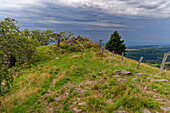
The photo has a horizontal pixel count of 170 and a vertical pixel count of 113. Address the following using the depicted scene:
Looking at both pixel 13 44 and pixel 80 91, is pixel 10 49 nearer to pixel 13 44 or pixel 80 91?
pixel 13 44

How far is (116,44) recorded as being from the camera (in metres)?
44.7

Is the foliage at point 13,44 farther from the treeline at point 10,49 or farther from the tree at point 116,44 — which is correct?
the tree at point 116,44

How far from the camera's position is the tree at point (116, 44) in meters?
44.3

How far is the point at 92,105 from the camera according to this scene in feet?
21.3

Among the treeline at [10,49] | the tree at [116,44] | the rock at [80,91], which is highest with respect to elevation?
the tree at [116,44]

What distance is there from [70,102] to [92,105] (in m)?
2.03

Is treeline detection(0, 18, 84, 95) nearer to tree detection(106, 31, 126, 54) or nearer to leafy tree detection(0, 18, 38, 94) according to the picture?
leafy tree detection(0, 18, 38, 94)

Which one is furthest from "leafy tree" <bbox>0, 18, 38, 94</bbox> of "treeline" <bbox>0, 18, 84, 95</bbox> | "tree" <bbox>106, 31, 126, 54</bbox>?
"tree" <bbox>106, 31, 126, 54</bbox>

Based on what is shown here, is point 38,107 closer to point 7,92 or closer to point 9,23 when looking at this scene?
point 7,92

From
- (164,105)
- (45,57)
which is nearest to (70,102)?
(164,105)

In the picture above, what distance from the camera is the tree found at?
145ft

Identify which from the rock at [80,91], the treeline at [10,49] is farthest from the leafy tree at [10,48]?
the rock at [80,91]

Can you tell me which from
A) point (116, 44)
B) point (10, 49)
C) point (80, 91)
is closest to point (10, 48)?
point (10, 49)

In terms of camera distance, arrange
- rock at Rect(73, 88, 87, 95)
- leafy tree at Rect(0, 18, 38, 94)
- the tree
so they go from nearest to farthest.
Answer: leafy tree at Rect(0, 18, 38, 94) → rock at Rect(73, 88, 87, 95) → the tree
